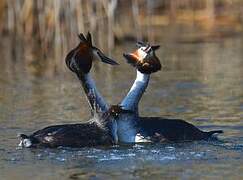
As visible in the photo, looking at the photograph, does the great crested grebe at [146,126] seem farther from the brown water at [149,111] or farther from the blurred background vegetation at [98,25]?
the blurred background vegetation at [98,25]

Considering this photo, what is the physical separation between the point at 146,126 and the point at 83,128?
0.57 meters

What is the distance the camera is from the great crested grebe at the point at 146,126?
29.2ft

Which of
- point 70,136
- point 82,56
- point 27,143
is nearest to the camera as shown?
point 27,143

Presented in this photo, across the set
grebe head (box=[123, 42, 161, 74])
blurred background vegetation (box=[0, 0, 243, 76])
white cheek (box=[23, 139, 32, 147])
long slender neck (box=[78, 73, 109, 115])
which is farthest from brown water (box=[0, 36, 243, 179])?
grebe head (box=[123, 42, 161, 74])

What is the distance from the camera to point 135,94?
9.23 metres

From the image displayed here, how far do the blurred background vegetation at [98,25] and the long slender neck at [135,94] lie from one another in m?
5.45

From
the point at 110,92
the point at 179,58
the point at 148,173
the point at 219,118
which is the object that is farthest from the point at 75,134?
the point at 179,58

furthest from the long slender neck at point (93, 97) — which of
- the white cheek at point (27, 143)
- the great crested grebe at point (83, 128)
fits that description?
the white cheek at point (27, 143)

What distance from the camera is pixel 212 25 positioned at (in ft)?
68.1

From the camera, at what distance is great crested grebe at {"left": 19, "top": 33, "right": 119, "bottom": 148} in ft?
28.2

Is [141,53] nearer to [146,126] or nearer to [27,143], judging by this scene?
[146,126]

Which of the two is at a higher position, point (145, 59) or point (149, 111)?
Result: point (145, 59)

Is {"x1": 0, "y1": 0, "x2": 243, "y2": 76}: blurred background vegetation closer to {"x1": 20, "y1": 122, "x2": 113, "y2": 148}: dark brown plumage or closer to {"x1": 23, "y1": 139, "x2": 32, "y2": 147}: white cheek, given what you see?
{"x1": 20, "y1": 122, "x2": 113, "y2": 148}: dark brown plumage

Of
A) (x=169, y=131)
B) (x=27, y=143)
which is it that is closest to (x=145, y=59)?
(x=169, y=131)
